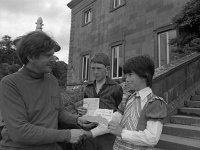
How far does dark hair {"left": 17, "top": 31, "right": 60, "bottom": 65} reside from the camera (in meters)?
1.88

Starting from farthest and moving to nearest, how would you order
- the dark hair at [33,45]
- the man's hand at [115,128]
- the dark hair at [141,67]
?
the dark hair at [141,67] → the man's hand at [115,128] → the dark hair at [33,45]

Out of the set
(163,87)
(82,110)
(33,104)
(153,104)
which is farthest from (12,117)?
(163,87)

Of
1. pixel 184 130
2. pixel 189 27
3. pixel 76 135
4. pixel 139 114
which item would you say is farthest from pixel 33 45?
pixel 189 27

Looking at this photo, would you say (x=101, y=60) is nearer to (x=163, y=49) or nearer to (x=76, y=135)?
(x=76, y=135)

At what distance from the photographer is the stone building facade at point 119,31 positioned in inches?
425

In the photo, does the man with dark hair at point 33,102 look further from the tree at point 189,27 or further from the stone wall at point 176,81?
the tree at point 189,27

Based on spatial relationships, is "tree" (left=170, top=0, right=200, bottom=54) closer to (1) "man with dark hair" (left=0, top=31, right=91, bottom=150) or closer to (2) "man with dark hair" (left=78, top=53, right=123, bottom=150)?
(2) "man with dark hair" (left=78, top=53, right=123, bottom=150)

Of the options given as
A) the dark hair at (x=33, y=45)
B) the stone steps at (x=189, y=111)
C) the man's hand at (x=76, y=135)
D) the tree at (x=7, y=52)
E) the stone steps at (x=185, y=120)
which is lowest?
the stone steps at (x=185, y=120)

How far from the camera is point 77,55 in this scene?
17.8 metres

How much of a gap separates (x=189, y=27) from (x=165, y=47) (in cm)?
279

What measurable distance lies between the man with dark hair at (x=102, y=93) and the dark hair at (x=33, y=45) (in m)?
0.81

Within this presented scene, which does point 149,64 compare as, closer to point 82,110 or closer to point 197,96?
point 82,110

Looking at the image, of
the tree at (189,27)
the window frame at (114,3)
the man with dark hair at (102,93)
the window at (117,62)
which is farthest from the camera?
the window frame at (114,3)

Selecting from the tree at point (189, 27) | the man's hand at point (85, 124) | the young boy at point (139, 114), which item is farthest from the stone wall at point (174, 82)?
the young boy at point (139, 114)
